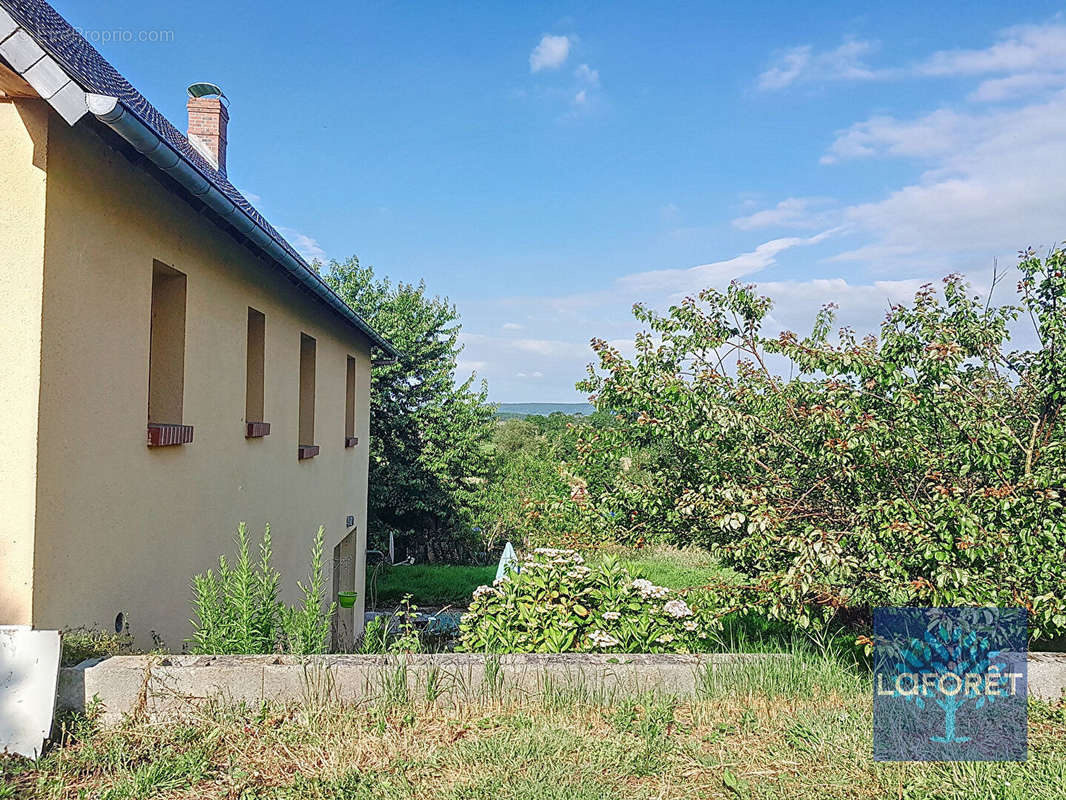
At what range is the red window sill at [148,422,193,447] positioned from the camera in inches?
180

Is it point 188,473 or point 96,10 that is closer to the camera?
point 188,473

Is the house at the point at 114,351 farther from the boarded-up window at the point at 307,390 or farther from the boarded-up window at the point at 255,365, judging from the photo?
the boarded-up window at the point at 307,390

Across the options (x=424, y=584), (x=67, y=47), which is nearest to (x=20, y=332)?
(x=67, y=47)

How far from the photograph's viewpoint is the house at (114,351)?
Result: 11.0 feet

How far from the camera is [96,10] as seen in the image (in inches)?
235

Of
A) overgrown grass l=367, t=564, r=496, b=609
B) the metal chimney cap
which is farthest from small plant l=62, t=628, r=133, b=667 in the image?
overgrown grass l=367, t=564, r=496, b=609

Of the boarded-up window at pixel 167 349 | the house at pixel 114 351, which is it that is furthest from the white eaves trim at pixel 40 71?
the boarded-up window at pixel 167 349

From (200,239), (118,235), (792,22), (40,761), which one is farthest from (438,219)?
(40,761)

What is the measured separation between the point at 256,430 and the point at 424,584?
14.0 m

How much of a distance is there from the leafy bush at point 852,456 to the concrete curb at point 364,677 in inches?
25.8

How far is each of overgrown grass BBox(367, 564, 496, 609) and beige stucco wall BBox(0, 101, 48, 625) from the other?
45.4ft

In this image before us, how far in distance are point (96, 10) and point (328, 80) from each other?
3.28 metres

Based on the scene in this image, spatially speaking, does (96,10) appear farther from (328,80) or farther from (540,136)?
(540,136)

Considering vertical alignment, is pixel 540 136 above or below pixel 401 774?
above
